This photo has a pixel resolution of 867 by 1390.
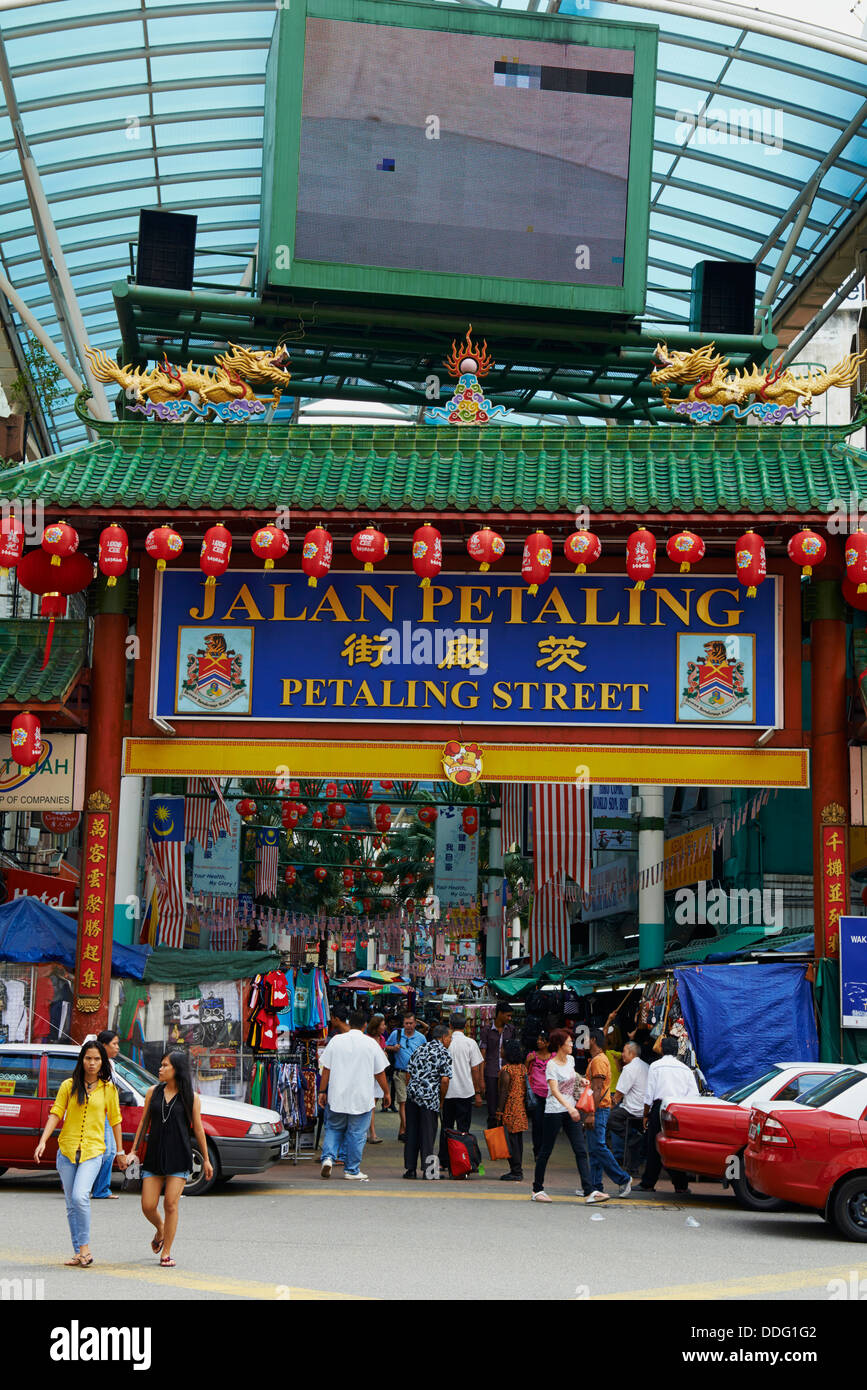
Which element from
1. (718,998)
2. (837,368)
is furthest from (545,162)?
(718,998)

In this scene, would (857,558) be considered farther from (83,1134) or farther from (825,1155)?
(83,1134)

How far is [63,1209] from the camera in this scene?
14.0 meters

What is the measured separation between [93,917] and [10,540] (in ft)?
14.8

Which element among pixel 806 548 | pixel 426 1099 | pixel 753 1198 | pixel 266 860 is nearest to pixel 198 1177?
pixel 426 1099

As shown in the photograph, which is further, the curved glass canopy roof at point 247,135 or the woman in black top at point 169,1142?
the curved glass canopy roof at point 247,135

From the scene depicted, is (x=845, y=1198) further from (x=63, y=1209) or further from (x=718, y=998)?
(x=63, y=1209)

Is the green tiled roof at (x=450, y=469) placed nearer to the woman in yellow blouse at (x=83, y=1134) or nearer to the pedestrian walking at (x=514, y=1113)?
the pedestrian walking at (x=514, y=1113)

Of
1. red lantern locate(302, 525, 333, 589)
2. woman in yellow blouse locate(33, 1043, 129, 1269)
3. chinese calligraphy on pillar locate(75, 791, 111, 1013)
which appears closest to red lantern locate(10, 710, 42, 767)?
chinese calligraphy on pillar locate(75, 791, 111, 1013)

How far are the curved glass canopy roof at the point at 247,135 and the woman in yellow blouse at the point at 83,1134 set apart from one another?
15.4 metres

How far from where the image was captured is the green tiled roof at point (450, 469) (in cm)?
1767

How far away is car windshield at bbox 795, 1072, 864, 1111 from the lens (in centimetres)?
1372

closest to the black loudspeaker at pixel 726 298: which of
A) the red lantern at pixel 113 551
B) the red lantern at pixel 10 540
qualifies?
the red lantern at pixel 113 551

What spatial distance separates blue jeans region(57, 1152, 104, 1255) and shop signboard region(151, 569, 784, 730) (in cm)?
822

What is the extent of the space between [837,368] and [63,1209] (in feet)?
42.9
